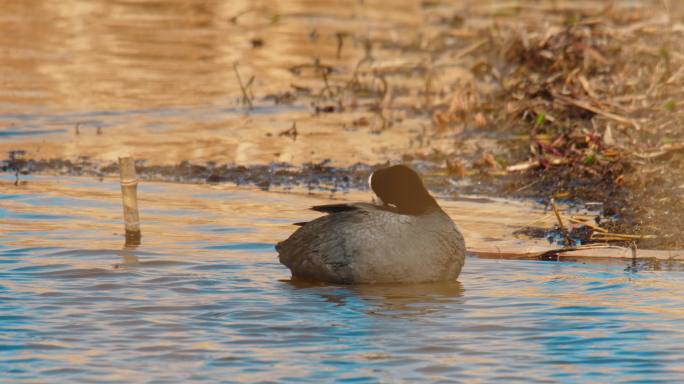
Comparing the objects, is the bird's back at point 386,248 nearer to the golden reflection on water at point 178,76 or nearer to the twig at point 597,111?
the twig at point 597,111

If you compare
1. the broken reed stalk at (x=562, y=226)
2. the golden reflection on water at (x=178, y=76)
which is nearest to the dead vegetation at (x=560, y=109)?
the broken reed stalk at (x=562, y=226)

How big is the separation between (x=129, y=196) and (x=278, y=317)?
254 centimetres

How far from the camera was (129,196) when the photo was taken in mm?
10945

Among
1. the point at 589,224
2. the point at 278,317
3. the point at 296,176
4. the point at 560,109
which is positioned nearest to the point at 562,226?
the point at 589,224

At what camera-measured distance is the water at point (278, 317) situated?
7875mm

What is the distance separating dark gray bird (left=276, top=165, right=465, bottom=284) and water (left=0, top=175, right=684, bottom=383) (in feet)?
0.50

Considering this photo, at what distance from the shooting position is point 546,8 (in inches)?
1086

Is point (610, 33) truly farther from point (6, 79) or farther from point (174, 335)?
point (174, 335)

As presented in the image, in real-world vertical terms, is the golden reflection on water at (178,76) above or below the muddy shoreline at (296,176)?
above

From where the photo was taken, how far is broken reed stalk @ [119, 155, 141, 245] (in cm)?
1093

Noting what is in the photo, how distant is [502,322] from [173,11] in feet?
66.1

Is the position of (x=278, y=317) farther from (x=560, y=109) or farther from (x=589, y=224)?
(x=560, y=109)

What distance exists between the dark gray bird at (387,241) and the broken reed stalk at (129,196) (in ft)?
5.87

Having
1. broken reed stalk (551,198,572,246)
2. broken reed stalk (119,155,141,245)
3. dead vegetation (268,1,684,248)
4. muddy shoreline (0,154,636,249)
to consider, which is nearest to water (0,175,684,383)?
broken reed stalk (119,155,141,245)
